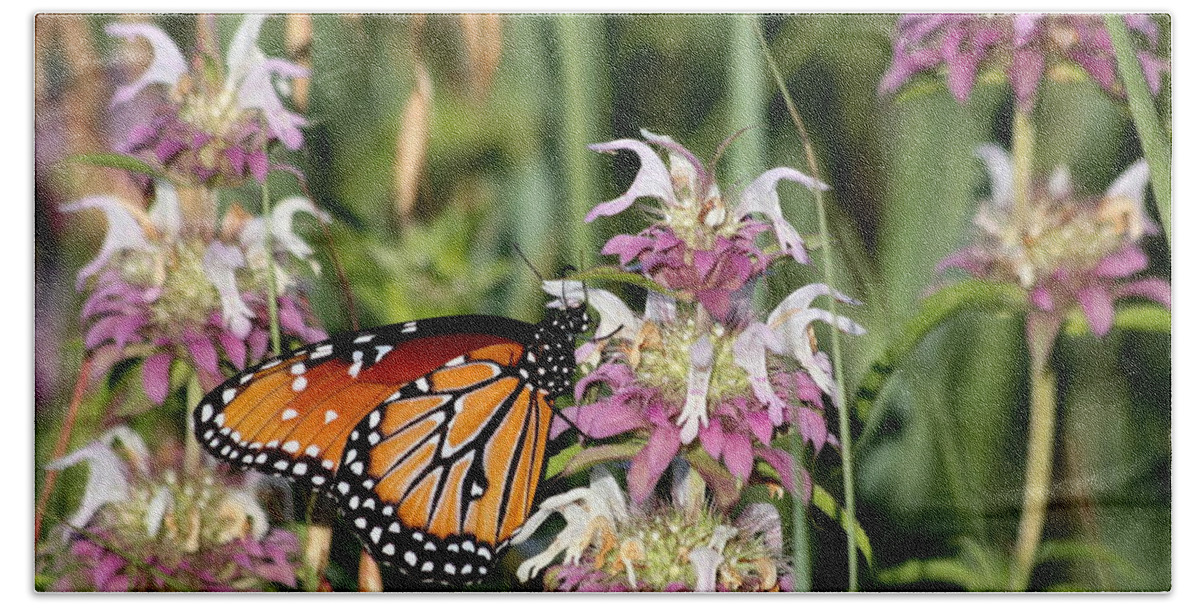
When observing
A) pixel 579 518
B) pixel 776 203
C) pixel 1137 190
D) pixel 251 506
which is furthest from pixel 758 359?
pixel 251 506

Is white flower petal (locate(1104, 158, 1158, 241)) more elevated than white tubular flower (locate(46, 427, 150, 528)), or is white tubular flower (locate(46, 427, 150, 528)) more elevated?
white flower petal (locate(1104, 158, 1158, 241))

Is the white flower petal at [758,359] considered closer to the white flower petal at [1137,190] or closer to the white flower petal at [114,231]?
the white flower petal at [1137,190]

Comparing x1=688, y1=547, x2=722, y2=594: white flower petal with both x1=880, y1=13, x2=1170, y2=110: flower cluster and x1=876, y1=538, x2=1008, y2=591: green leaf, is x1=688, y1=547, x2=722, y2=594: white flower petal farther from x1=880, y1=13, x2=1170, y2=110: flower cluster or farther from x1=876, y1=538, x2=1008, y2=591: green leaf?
x1=880, y1=13, x2=1170, y2=110: flower cluster

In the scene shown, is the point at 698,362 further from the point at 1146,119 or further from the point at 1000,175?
the point at 1146,119

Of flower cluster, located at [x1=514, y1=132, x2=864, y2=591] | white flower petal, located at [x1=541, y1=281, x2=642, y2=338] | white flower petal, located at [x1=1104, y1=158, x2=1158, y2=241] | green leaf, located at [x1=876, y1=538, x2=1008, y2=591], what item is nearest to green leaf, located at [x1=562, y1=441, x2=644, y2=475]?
flower cluster, located at [x1=514, y1=132, x2=864, y2=591]

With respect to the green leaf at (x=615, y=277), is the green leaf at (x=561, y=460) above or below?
below

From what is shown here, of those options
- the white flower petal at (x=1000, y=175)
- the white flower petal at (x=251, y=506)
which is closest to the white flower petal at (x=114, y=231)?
the white flower petal at (x=251, y=506)

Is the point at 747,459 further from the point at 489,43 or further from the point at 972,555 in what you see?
the point at 489,43
